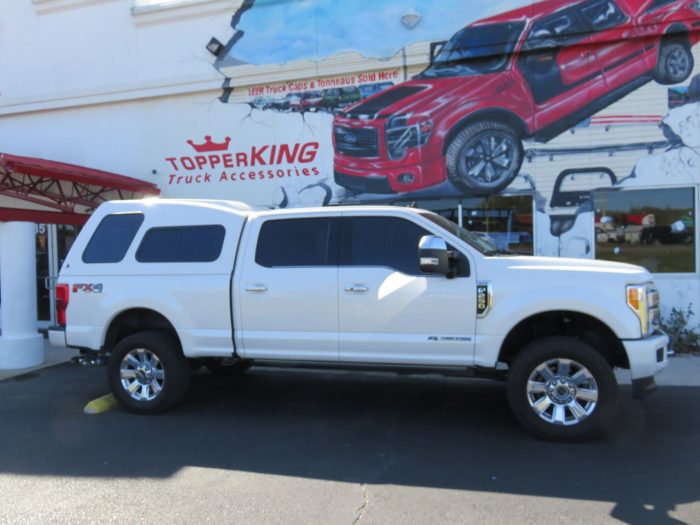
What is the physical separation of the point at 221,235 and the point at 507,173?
226 inches

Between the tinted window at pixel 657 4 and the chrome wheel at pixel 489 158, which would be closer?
the tinted window at pixel 657 4

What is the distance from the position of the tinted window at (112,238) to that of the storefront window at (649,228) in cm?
724

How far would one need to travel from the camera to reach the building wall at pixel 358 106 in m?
9.46

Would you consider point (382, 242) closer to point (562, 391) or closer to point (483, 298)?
point (483, 298)

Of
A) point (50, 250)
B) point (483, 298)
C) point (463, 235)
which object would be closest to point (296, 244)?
point (463, 235)

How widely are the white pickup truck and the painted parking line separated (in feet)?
1.09

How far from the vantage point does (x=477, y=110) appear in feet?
33.1

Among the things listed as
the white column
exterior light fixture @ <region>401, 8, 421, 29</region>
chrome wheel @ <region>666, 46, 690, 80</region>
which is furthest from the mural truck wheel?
the white column

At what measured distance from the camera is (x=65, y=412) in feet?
20.7

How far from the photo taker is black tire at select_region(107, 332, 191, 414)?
6.06 metres

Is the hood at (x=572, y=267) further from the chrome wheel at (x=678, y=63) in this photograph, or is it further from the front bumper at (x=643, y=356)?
the chrome wheel at (x=678, y=63)

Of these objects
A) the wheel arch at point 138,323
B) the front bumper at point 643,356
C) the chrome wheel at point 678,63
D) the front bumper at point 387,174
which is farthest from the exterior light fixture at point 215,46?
the front bumper at point 643,356

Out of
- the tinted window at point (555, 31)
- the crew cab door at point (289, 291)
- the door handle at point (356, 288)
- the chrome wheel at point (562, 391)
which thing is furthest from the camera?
the tinted window at point (555, 31)

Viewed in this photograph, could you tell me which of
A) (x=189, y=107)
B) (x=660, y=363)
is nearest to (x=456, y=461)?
(x=660, y=363)
